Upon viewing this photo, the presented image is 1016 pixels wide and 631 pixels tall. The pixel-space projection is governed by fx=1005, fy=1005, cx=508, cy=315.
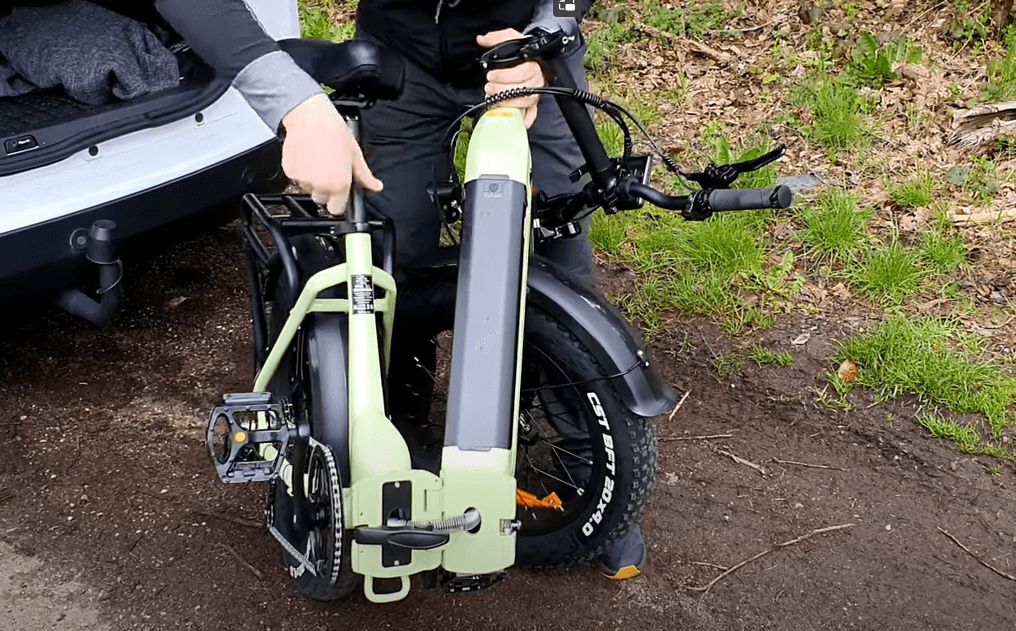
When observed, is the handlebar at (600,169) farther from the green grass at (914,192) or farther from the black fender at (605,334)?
the green grass at (914,192)

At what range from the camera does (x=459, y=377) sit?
218cm

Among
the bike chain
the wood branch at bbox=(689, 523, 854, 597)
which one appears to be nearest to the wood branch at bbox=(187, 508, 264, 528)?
the bike chain

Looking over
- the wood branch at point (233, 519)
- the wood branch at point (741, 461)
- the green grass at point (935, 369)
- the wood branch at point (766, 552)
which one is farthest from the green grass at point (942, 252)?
the wood branch at point (233, 519)

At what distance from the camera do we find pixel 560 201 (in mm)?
2662

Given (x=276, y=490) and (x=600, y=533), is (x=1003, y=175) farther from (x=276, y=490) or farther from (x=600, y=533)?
(x=276, y=490)

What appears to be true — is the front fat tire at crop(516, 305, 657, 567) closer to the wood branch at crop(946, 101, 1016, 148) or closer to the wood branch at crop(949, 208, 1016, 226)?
the wood branch at crop(949, 208, 1016, 226)

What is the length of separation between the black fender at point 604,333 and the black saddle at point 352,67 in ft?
1.87

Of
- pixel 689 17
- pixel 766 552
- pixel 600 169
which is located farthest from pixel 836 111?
pixel 600 169

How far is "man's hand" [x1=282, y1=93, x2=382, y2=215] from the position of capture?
2006 millimetres

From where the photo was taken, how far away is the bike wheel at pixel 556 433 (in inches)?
98.7

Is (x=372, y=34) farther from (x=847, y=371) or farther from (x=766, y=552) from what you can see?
(x=847, y=371)

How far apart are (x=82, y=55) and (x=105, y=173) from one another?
0.73m

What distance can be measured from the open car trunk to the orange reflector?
1.85m

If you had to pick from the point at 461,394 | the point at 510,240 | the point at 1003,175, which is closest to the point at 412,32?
the point at 510,240
